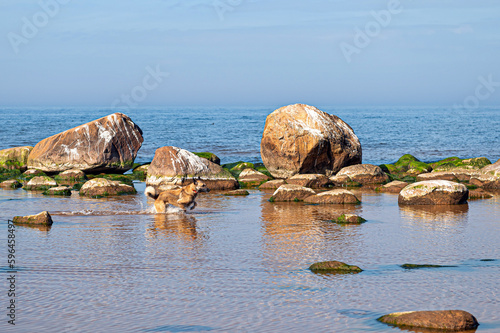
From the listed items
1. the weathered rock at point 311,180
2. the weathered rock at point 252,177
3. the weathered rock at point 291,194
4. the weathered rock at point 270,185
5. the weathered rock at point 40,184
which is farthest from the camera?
the weathered rock at point 252,177

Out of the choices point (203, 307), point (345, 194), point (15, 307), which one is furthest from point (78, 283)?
point (345, 194)

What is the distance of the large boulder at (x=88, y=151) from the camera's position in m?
24.0

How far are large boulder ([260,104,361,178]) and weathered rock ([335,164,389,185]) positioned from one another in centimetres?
112

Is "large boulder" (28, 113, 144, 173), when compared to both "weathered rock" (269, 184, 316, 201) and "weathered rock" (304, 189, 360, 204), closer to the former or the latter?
"weathered rock" (269, 184, 316, 201)

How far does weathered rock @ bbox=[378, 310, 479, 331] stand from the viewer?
22.1ft

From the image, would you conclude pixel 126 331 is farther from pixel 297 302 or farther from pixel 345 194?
pixel 345 194

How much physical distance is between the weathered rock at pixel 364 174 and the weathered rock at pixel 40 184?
34.2 ft

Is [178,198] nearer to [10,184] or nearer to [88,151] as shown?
[10,184]

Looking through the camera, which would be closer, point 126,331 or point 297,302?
point 126,331

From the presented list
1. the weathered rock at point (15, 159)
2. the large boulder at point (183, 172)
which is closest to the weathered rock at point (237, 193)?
the large boulder at point (183, 172)

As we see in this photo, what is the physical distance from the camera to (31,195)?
1902 centimetres

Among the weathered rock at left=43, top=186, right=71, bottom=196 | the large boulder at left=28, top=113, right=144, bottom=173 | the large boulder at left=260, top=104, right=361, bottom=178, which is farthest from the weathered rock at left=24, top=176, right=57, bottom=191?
the large boulder at left=260, top=104, right=361, bottom=178

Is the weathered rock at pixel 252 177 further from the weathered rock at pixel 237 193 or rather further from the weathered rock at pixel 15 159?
the weathered rock at pixel 15 159

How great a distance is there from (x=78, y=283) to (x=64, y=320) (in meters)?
1.57
